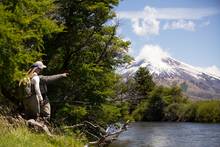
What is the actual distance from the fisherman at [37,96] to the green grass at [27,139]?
66 centimetres

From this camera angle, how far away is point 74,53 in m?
22.9

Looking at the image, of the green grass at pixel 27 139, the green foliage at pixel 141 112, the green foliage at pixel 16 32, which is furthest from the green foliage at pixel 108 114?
the green foliage at pixel 141 112

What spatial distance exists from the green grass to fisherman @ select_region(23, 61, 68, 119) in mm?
658

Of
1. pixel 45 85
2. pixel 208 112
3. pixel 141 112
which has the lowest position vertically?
pixel 141 112

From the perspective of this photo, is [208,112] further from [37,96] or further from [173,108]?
[37,96]

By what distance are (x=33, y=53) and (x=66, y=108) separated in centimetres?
527

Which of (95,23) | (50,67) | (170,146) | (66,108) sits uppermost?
(95,23)

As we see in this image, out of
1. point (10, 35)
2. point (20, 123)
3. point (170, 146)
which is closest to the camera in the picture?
point (20, 123)

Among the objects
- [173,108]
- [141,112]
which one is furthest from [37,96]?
[141,112]

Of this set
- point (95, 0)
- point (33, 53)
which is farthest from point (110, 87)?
point (33, 53)

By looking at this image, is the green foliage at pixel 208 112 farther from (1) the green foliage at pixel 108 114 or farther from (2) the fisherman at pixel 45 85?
(2) the fisherman at pixel 45 85

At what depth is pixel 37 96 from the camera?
453 inches

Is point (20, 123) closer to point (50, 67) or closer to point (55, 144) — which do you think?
point (55, 144)

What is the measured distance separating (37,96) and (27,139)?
60.3 inches
